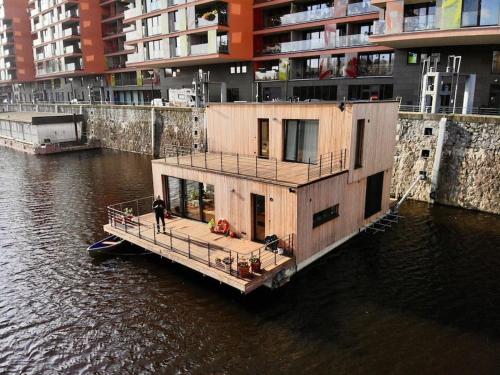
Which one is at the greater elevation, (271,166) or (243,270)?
(271,166)

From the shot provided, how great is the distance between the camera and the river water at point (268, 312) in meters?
13.3

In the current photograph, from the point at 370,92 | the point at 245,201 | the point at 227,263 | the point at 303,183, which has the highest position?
the point at 370,92

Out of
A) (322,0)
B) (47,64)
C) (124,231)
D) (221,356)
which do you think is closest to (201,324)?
(221,356)

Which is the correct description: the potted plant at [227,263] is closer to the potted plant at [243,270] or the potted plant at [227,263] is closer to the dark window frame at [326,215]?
the potted plant at [243,270]

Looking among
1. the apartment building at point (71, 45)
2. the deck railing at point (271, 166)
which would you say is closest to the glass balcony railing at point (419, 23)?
the deck railing at point (271, 166)

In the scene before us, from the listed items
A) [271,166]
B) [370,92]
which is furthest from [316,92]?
[271,166]

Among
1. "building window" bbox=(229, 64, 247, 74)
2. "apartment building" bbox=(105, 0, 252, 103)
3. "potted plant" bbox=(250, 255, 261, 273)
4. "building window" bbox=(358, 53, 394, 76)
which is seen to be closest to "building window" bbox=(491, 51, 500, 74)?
"building window" bbox=(358, 53, 394, 76)

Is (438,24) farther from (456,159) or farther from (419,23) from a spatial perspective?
(456,159)

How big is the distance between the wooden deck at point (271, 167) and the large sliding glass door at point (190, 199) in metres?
1.02

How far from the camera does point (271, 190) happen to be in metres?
17.6

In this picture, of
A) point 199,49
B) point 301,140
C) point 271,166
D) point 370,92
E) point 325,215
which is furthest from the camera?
point 199,49

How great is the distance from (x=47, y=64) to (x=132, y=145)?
49.3 meters

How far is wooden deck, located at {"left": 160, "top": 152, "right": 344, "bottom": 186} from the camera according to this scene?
18391mm

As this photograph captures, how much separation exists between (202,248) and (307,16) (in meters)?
36.7
